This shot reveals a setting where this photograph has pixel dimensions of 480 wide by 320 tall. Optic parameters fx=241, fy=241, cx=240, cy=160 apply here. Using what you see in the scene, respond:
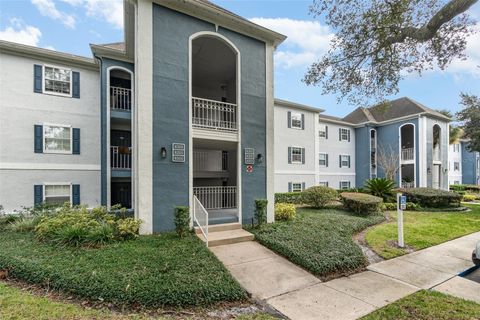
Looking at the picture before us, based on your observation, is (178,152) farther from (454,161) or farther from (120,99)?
(454,161)

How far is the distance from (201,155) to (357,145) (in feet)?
63.7

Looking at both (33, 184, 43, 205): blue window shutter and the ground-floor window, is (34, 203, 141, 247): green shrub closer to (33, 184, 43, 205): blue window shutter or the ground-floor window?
(33, 184, 43, 205): blue window shutter

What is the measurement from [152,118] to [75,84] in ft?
26.0

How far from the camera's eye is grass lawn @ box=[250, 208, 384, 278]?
6.03 m

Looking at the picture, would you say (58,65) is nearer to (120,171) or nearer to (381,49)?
(120,171)

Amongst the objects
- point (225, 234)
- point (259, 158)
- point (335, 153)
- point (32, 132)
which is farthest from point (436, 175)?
point (32, 132)

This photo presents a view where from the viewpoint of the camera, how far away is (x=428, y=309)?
4.25 metres

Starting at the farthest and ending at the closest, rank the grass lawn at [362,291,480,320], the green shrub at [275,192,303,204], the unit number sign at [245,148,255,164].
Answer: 1. the green shrub at [275,192,303,204]
2. the unit number sign at [245,148,255,164]
3. the grass lawn at [362,291,480,320]

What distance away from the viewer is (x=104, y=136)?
1169 centimetres

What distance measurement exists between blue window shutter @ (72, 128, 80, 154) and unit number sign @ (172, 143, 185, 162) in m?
7.67

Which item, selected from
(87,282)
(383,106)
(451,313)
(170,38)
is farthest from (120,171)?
(451,313)

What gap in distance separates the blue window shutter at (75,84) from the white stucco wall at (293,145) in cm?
1297

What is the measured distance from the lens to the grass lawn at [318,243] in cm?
603

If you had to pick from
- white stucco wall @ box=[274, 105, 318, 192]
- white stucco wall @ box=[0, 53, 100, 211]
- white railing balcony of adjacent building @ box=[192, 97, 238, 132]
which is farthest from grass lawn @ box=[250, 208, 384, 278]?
white stucco wall @ box=[0, 53, 100, 211]
